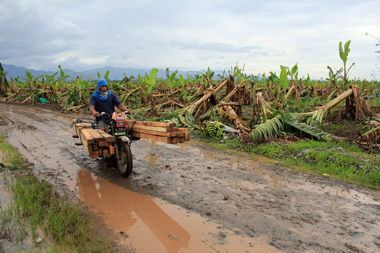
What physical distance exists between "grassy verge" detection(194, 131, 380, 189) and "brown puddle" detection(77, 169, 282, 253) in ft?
8.86

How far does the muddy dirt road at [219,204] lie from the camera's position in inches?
105

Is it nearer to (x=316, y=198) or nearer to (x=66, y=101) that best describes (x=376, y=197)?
(x=316, y=198)

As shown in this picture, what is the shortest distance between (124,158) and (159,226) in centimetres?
178

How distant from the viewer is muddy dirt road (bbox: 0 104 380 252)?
2.67m

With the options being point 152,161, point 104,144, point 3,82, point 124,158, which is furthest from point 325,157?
point 3,82

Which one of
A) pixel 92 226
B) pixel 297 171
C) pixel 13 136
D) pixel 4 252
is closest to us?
pixel 4 252

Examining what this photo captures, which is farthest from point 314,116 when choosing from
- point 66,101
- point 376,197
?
point 66,101

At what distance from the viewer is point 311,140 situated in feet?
20.4

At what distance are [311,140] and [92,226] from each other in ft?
18.0

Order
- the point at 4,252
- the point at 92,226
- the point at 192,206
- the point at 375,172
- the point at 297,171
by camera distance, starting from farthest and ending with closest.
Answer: the point at 297,171 < the point at 375,172 < the point at 192,206 < the point at 92,226 < the point at 4,252

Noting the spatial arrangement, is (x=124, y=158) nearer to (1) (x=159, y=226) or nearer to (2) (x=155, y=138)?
(2) (x=155, y=138)

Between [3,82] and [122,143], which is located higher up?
[3,82]

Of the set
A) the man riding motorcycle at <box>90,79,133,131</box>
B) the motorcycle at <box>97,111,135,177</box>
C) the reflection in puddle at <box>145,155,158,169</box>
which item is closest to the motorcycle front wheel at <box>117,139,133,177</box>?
the motorcycle at <box>97,111,135,177</box>

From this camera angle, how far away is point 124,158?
442cm
